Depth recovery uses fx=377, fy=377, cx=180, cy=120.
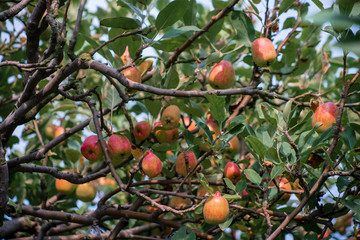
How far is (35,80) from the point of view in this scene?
1.33 m

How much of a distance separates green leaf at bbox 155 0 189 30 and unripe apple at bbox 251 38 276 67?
340 millimetres

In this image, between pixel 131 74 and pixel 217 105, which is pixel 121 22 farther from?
pixel 217 105

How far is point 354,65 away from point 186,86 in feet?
3.84

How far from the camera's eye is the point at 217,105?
4.49 feet

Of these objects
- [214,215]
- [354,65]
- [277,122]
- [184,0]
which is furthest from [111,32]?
[354,65]

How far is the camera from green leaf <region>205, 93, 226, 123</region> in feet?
4.34

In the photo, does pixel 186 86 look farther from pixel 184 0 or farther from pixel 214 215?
pixel 214 215

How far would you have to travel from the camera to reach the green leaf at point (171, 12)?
1516mm

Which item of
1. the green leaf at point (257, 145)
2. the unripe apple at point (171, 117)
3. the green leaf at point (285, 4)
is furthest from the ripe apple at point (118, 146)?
the green leaf at point (285, 4)

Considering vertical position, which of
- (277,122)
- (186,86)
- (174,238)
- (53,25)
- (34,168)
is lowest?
(174,238)

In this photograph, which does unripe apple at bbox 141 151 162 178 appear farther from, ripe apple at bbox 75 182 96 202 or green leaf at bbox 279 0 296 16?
green leaf at bbox 279 0 296 16

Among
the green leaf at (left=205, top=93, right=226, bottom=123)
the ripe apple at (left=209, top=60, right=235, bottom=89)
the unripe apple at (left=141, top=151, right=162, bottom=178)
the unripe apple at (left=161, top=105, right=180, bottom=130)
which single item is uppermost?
the ripe apple at (left=209, top=60, right=235, bottom=89)

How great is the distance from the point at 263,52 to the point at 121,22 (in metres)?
0.60

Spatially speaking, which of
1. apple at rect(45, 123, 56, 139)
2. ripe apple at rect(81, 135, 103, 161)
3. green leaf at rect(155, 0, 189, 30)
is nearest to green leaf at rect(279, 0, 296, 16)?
green leaf at rect(155, 0, 189, 30)
